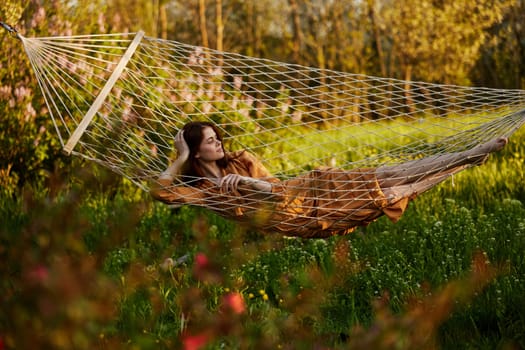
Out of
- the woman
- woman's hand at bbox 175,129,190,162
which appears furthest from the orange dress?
woman's hand at bbox 175,129,190,162

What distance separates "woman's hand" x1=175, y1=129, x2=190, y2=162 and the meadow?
346 millimetres

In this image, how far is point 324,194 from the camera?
7.17 ft

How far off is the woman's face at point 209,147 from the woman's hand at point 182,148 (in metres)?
0.06

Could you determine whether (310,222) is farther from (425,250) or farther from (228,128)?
(228,128)

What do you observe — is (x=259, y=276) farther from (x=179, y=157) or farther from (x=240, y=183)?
(x=179, y=157)

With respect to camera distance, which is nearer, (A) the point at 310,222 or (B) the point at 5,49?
(A) the point at 310,222

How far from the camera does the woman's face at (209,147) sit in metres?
2.57

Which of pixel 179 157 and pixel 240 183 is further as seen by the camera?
pixel 179 157

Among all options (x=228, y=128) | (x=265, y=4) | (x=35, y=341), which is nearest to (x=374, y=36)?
(x=265, y=4)

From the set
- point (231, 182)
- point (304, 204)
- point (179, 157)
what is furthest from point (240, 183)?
point (179, 157)

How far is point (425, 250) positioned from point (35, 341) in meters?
2.04

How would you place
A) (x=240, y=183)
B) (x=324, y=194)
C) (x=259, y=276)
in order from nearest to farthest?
(x=324, y=194)
(x=240, y=183)
(x=259, y=276)

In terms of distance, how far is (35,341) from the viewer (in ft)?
2.28

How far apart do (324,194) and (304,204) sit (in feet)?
0.54
